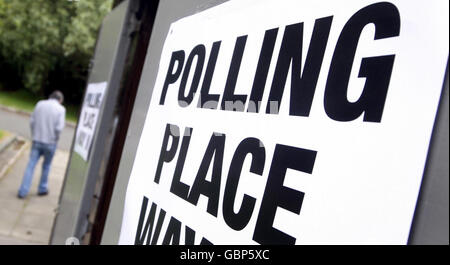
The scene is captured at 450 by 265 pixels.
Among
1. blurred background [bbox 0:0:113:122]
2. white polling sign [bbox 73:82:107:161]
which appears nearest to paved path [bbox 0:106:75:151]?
blurred background [bbox 0:0:113:122]

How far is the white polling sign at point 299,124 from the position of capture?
2.18ft

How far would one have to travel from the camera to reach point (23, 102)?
1978 cm

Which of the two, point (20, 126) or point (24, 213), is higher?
point (20, 126)

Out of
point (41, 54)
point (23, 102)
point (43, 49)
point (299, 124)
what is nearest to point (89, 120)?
point (299, 124)

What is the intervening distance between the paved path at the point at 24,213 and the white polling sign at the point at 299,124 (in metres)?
4.12

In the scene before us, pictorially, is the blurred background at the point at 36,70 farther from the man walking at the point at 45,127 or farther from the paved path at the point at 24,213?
the man walking at the point at 45,127

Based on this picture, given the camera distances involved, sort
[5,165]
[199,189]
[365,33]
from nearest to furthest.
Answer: [365,33], [199,189], [5,165]

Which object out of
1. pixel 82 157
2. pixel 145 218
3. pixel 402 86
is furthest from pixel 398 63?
pixel 82 157

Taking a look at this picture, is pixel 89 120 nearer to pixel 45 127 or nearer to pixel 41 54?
pixel 45 127

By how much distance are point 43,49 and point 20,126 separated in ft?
24.5

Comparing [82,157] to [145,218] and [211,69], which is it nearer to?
[145,218]
